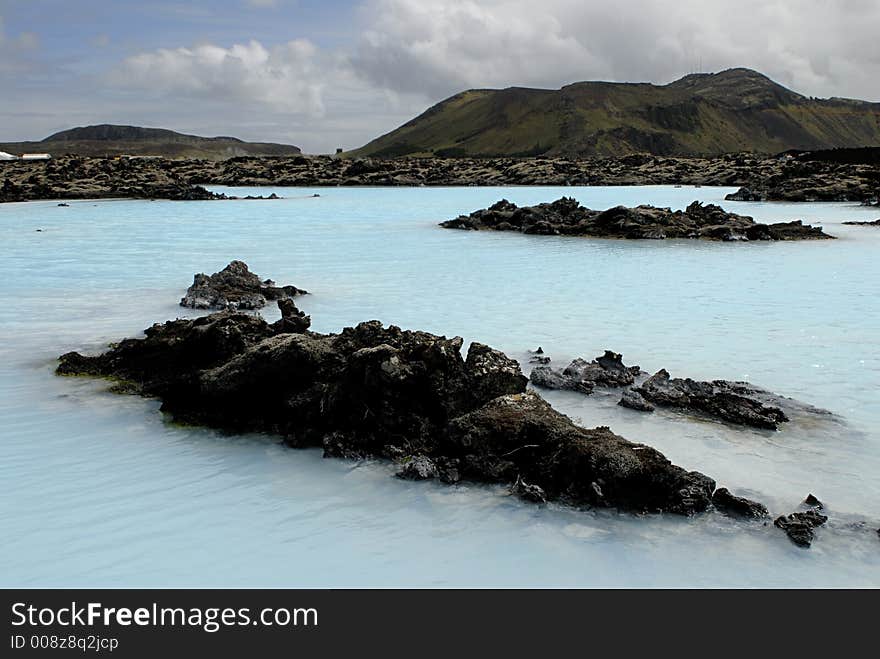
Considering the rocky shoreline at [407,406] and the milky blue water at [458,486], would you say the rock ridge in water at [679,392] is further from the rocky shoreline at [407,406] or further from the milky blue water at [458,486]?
the milky blue water at [458,486]

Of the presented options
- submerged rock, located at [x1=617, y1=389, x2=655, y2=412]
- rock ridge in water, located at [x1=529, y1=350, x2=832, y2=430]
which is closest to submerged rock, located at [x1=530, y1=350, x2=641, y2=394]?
rock ridge in water, located at [x1=529, y1=350, x2=832, y2=430]

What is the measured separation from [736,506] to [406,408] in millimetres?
2874

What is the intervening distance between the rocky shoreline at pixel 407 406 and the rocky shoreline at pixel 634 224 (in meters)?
16.1

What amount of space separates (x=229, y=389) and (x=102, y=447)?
1219 millimetres

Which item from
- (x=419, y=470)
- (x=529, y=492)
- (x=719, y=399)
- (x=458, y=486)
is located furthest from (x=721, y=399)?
(x=419, y=470)

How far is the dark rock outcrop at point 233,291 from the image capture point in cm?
1297

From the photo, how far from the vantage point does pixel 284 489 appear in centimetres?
581

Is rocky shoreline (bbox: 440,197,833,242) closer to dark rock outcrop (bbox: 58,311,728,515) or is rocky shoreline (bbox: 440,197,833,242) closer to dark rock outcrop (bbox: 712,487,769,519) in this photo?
dark rock outcrop (bbox: 58,311,728,515)

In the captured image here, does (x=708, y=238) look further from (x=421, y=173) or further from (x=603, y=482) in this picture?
(x=421, y=173)

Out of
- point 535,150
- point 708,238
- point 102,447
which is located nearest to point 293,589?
point 102,447

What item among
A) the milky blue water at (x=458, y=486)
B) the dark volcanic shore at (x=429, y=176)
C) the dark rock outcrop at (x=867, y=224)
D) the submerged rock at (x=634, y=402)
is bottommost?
the milky blue water at (x=458, y=486)

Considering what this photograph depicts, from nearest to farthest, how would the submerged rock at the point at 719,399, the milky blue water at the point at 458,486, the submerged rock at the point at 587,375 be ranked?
the milky blue water at the point at 458,486 → the submerged rock at the point at 719,399 → the submerged rock at the point at 587,375

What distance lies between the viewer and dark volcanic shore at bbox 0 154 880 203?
4153 cm

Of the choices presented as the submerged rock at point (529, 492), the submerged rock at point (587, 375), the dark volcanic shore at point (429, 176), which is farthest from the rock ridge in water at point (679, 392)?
the dark volcanic shore at point (429, 176)
